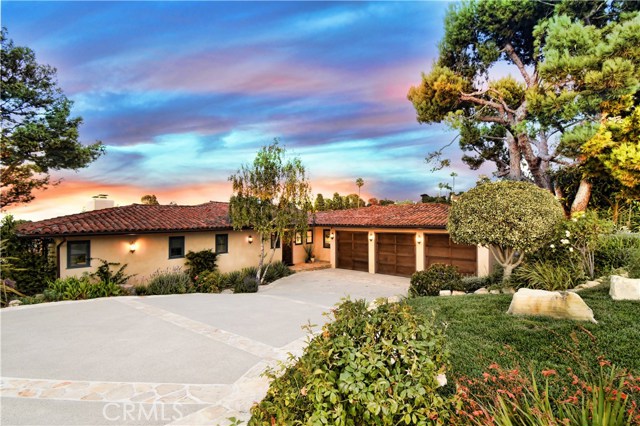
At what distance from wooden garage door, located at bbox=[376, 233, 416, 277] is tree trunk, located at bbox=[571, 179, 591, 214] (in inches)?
286

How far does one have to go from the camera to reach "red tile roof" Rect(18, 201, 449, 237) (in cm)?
1180

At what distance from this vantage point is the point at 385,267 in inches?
699

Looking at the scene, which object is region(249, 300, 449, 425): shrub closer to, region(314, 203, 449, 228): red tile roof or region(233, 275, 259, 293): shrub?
region(233, 275, 259, 293): shrub

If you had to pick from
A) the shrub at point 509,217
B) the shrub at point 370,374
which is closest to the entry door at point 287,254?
the shrub at point 509,217

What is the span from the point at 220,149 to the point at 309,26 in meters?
7.58

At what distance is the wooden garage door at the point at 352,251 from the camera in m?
18.7

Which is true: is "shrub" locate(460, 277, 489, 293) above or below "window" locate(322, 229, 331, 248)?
below

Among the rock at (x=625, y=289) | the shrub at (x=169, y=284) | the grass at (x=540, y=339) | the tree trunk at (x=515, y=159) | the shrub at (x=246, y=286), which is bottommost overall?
the shrub at (x=246, y=286)

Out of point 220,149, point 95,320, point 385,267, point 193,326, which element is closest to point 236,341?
point 193,326

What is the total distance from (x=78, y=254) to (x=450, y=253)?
1580 centimetres

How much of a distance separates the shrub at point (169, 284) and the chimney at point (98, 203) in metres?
5.20

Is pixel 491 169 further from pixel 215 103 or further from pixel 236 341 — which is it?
pixel 236 341

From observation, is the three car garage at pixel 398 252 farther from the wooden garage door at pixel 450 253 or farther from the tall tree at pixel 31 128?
the tall tree at pixel 31 128

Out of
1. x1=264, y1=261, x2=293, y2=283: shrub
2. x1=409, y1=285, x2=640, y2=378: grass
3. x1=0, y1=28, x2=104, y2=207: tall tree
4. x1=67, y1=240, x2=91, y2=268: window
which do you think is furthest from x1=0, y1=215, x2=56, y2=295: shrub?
x1=409, y1=285, x2=640, y2=378: grass
